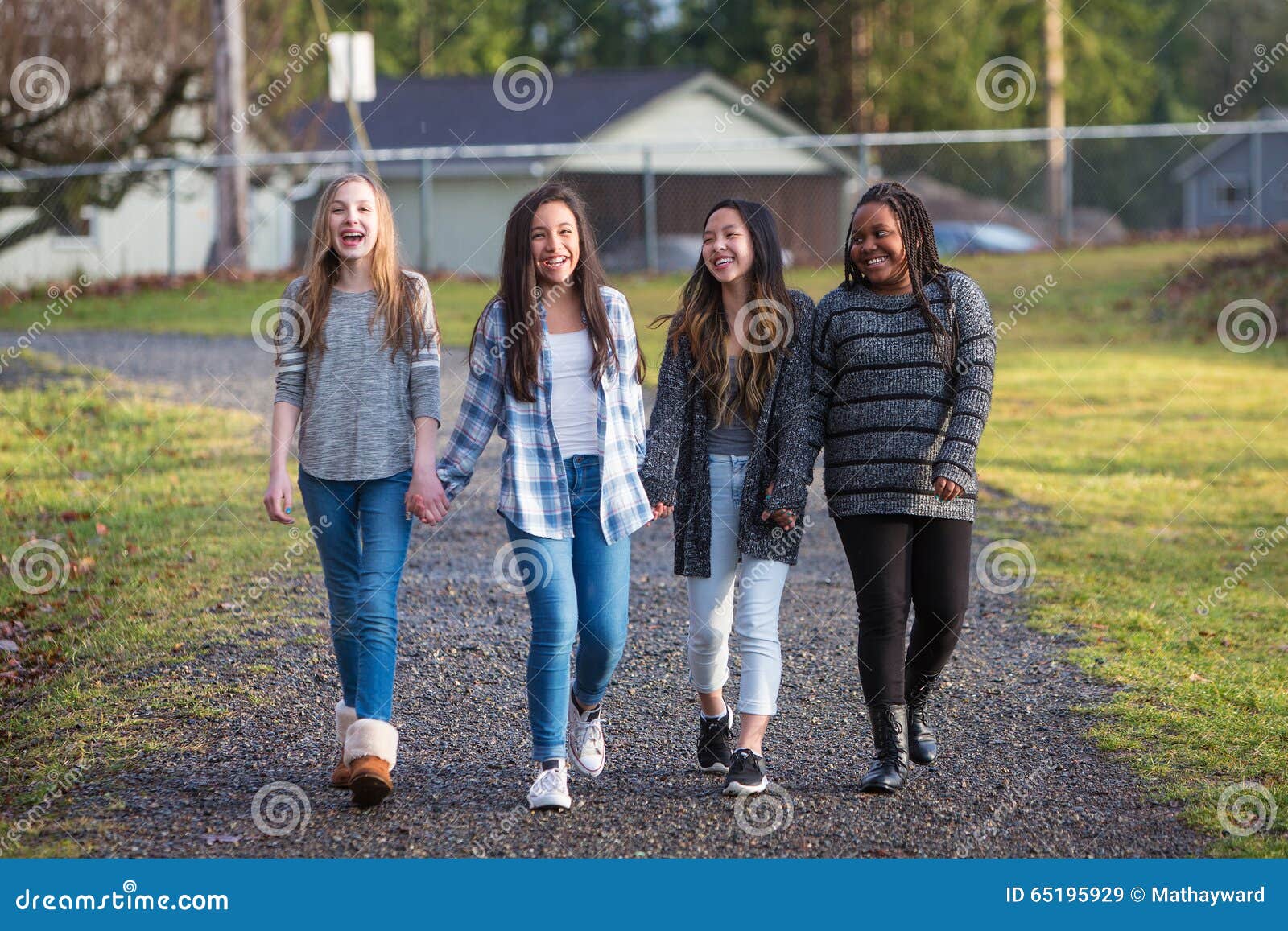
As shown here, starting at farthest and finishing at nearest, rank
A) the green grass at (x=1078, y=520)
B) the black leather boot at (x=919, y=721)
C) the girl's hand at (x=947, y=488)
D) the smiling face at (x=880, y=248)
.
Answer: the green grass at (x=1078, y=520) < the black leather boot at (x=919, y=721) < the smiling face at (x=880, y=248) < the girl's hand at (x=947, y=488)

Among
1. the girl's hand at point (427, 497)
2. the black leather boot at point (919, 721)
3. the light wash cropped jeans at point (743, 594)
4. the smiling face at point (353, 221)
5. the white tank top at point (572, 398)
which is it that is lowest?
the black leather boot at point (919, 721)

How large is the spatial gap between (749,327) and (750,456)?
1.28 ft

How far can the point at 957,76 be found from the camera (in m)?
36.5

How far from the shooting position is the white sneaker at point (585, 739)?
438cm

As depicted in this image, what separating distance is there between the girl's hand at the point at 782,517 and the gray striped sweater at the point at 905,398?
0.79 ft

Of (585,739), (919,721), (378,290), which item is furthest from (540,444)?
(919,721)

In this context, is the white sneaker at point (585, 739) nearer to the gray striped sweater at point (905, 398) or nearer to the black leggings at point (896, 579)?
the black leggings at point (896, 579)

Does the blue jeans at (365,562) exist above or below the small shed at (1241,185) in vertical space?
below

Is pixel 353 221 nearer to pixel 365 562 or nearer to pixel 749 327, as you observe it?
pixel 365 562

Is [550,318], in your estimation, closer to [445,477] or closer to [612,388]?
[612,388]

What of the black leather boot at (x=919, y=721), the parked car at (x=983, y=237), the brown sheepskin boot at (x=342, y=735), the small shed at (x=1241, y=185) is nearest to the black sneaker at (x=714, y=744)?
the black leather boot at (x=919, y=721)

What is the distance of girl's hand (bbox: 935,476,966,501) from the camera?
164 inches

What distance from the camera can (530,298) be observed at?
162 inches

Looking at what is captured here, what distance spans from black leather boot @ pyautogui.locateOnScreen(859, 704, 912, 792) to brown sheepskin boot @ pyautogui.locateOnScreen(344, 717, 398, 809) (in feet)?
4.64
